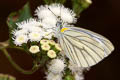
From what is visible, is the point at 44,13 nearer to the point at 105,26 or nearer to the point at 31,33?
the point at 31,33

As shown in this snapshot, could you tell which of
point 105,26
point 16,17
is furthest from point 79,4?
point 105,26

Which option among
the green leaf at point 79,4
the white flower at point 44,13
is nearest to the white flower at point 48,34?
the white flower at point 44,13

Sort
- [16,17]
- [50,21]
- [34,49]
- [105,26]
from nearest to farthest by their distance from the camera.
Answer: [34,49], [50,21], [16,17], [105,26]

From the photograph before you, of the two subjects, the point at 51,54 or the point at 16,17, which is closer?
the point at 51,54

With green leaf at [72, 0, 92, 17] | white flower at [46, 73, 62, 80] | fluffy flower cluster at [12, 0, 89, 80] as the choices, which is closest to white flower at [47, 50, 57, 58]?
fluffy flower cluster at [12, 0, 89, 80]

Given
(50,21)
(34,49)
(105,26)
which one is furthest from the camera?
(105,26)

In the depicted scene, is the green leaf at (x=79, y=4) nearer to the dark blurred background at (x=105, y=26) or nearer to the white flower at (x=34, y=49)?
the white flower at (x=34, y=49)

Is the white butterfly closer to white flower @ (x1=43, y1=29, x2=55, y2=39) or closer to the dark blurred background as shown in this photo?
white flower @ (x1=43, y1=29, x2=55, y2=39)
